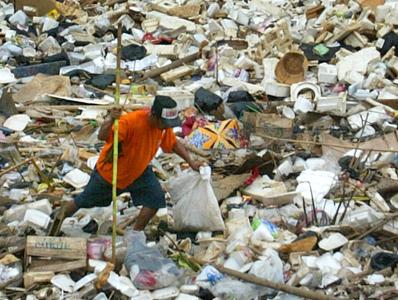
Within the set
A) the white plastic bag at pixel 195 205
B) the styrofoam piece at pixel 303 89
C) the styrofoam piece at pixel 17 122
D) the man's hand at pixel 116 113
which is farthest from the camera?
the styrofoam piece at pixel 303 89

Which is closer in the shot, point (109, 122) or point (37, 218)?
point (109, 122)

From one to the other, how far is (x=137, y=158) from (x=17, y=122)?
320 centimetres

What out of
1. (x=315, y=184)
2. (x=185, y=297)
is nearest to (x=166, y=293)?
(x=185, y=297)

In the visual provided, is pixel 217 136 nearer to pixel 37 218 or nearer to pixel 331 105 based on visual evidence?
pixel 331 105

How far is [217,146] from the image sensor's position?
823 cm

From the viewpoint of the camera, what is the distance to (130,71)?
10695 mm

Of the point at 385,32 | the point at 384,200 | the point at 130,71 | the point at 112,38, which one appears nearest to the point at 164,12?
the point at 112,38

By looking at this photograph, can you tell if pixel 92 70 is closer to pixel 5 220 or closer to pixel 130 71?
pixel 130 71

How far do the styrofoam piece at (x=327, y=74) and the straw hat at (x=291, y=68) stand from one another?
197 millimetres

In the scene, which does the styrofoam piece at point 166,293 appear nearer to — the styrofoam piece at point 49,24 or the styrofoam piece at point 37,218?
the styrofoam piece at point 37,218

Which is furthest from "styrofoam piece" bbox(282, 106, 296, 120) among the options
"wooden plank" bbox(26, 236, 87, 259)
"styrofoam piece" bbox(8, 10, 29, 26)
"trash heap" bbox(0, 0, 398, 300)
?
"styrofoam piece" bbox(8, 10, 29, 26)

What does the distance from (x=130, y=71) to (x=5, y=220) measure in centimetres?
421

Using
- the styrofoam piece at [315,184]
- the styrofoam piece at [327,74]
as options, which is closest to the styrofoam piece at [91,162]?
the styrofoam piece at [315,184]

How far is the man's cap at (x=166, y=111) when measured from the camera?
5742 millimetres
